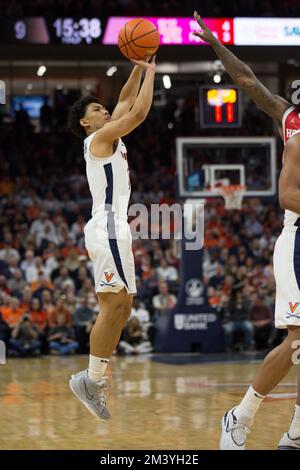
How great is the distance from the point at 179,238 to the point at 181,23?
3.23 m

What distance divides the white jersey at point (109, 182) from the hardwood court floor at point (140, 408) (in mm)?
1427

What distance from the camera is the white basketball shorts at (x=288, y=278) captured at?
198 inches

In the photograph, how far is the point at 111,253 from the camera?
594cm

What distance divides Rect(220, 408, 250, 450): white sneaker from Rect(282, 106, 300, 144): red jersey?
5.22ft

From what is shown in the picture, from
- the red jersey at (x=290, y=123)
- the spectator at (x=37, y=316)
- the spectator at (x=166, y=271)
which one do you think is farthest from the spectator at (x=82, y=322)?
the red jersey at (x=290, y=123)

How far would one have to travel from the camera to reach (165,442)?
18.3 feet

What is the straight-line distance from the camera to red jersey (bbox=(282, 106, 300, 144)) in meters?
5.32

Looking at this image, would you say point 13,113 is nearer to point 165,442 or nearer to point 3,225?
point 3,225

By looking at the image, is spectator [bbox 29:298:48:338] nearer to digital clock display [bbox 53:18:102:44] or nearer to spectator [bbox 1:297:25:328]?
spectator [bbox 1:297:25:328]

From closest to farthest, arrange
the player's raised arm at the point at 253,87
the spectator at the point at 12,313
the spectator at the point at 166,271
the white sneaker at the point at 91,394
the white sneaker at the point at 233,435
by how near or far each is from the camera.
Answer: the white sneaker at the point at 233,435 < the player's raised arm at the point at 253,87 < the white sneaker at the point at 91,394 < the spectator at the point at 12,313 < the spectator at the point at 166,271

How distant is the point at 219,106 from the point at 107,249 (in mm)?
7666

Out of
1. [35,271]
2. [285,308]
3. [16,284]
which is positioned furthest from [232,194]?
[285,308]
